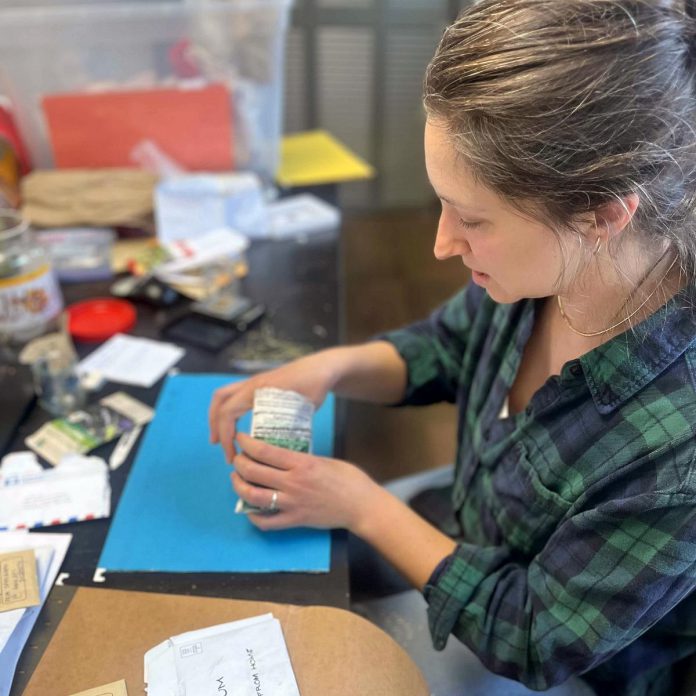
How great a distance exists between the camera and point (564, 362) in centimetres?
77

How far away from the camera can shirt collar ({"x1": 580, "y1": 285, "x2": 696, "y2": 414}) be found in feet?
2.11

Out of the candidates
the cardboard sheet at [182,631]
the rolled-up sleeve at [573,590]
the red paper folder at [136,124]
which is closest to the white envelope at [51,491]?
the cardboard sheet at [182,631]

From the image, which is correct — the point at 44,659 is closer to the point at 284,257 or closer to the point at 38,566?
the point at 38,566

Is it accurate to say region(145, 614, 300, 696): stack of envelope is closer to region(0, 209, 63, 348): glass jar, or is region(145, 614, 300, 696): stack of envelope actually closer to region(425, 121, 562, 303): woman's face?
region(425, 121, 562, 303): woman's face

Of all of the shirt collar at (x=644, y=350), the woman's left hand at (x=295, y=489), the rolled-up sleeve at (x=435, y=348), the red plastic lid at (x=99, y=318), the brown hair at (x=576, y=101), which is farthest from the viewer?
the red plastic lid at (x=99, y=318)

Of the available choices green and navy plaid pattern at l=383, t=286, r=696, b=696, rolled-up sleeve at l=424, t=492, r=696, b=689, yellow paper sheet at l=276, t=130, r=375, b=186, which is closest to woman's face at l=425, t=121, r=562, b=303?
green and navy plaid pattern at l=383, t=286, r=696, b=696

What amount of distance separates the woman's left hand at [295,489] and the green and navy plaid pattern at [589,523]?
13 cm

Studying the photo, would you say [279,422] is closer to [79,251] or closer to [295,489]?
[295,489]

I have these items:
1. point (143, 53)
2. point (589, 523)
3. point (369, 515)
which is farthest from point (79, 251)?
point (589, 523)

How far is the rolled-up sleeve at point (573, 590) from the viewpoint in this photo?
604 millimetres

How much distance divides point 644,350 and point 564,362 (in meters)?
0.13

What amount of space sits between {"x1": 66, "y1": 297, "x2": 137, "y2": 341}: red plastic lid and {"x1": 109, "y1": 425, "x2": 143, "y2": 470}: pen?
0.88ft

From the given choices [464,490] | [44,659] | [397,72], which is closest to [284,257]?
[464,490]

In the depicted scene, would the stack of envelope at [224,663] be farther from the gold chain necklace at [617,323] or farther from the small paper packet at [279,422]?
the gold chain necklace at [617,323]
